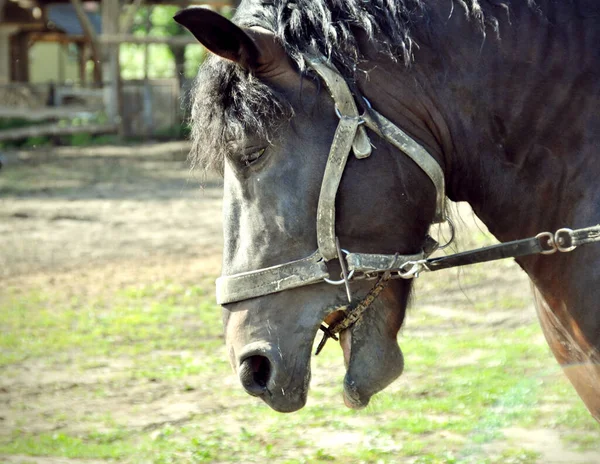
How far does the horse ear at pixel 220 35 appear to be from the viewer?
77.2 inches

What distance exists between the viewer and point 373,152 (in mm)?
2104

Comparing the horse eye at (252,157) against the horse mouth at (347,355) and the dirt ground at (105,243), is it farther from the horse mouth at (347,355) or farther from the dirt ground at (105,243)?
the horse mouth at (347,355)

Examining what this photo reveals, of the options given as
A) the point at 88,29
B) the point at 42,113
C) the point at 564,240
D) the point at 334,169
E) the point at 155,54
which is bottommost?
the point at 42,113

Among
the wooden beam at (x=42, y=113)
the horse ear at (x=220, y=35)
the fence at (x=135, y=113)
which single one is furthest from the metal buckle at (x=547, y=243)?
the wooden beam at (x=42, y=113)

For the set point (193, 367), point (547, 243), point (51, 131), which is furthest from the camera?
point (51, 131)

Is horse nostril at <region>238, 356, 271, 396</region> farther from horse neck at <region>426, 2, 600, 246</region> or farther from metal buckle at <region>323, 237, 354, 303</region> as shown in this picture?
horse neck at <region>426, 2, 600, 246</region>

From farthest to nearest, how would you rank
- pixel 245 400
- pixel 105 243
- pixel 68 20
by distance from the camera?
pixel 68 20 → pixel 105 243 → pixel 245 400

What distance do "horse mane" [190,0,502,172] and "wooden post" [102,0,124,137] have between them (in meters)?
16.3

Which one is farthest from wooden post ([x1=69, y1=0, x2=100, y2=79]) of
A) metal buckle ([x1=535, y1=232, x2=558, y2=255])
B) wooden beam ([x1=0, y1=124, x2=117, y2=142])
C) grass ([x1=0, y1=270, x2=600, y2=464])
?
metal buckle ([x1=535, y1=232, x2=558, y2=255])

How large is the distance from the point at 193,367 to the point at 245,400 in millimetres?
635

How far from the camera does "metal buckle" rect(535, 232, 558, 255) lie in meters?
2.11

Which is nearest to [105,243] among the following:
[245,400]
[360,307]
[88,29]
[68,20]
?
[245,400]

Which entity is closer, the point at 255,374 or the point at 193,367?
the point at 255,374

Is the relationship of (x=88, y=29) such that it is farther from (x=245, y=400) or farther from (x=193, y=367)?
(x=245, y=400)
